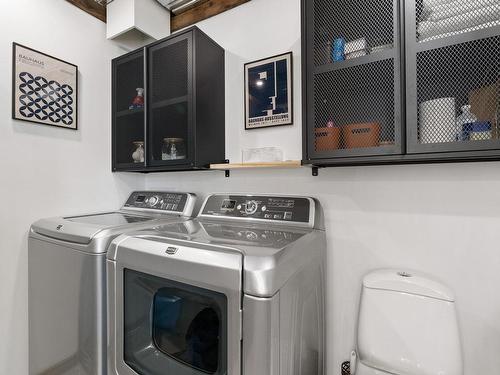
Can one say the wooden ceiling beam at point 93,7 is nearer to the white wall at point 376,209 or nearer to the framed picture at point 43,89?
the framed picture at point 43,89

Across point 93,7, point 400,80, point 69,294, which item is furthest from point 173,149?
point 400,80

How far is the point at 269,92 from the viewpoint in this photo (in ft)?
5.61

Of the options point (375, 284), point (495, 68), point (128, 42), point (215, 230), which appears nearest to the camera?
point (495, 68)

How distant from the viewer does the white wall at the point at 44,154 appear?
152cm

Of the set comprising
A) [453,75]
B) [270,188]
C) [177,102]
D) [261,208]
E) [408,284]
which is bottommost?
[408,284]

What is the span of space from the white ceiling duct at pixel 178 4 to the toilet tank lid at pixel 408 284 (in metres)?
2.23

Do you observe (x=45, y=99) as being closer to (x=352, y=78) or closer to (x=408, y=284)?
(x=352, y=78)

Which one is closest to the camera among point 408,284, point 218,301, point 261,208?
point 218,301

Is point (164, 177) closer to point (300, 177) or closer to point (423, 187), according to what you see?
point (300, 177)

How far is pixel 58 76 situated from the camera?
5.64 feet

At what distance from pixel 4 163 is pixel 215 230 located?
51.4 inches

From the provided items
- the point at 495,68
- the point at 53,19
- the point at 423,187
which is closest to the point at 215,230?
the point at 423,187

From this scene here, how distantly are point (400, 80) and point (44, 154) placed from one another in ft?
6.63

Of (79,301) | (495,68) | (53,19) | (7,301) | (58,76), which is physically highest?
(53,19)
